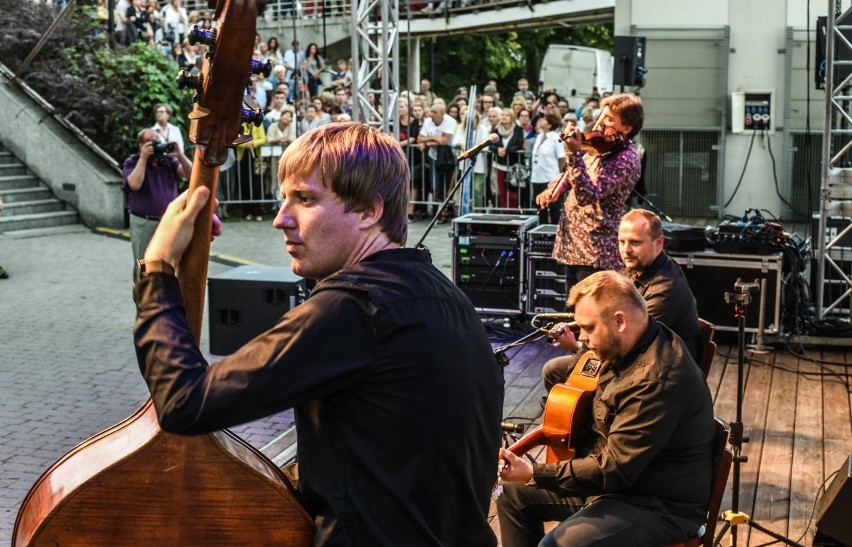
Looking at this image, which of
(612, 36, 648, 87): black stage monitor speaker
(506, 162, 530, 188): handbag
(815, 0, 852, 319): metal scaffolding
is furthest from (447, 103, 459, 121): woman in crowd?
(815, 0, 852, 319): metal scaffolding

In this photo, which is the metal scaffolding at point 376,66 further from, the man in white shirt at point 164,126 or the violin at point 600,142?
the violin at point 600,142

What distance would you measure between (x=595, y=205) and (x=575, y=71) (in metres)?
19.6

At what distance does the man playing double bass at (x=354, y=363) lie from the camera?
1.88 m

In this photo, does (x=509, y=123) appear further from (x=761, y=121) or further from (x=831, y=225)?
(x=831, y=225)

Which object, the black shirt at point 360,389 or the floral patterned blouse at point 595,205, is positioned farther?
the floral patterned blouse at point 595,205

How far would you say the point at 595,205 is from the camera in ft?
24.9

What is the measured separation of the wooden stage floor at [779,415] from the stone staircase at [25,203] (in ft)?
Answer: 29.7

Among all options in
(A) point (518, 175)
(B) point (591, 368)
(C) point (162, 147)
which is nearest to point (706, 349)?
(B) point (591, 368)

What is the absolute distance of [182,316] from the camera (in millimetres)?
1932

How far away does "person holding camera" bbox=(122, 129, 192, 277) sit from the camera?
10156mm

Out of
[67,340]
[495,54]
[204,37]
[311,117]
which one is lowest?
[67,340]

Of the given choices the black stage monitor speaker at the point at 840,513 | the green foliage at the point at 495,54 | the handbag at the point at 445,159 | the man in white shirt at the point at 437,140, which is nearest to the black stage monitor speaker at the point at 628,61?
the handbag at the point at 445,159

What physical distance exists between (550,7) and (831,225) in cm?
1847

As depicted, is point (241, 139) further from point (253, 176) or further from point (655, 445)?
point (253, 176)
